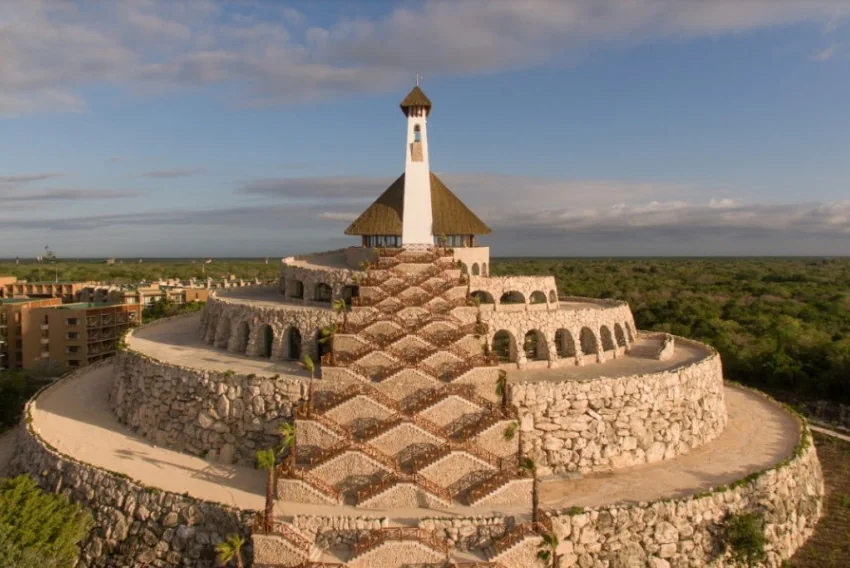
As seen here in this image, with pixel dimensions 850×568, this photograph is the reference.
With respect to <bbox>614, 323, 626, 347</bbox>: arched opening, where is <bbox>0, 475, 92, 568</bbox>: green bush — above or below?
below

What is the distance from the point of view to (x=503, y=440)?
974 inches

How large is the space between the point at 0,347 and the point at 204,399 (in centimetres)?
4690

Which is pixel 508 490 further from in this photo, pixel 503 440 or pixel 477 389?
pixel 477 389

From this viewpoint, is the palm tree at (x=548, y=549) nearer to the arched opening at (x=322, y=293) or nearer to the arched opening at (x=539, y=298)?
the arched opening at (x=539, y=298)

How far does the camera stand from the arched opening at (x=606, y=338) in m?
36.1

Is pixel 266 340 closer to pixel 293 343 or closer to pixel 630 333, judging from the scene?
pixel 293 343

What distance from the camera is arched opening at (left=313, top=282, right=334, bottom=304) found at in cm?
3909

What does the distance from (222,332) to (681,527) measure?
87.5 feet

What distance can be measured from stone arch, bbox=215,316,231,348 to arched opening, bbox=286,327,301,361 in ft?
15.4

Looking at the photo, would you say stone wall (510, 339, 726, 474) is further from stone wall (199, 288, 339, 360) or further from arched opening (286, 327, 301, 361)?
arched opening (286, 327, 301, 361)

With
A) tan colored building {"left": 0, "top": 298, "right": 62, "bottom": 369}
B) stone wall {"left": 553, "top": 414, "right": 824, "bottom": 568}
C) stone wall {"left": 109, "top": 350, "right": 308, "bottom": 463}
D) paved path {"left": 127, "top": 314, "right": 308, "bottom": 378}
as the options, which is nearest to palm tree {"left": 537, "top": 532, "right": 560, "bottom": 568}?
stone wall {"left": 553, "top": 414, "right": 824, "bottom": 568}

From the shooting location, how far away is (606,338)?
A: 3625cm

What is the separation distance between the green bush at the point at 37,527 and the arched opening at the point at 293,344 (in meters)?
12.3

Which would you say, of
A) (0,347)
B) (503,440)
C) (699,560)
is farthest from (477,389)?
(0,347)
